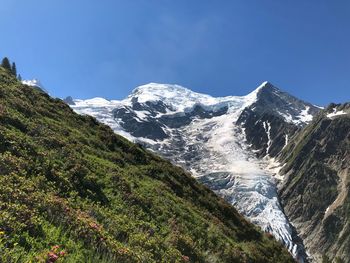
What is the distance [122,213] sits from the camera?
1958 cm

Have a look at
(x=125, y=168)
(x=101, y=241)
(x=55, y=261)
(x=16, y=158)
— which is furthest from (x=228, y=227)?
(x=55, y=261)

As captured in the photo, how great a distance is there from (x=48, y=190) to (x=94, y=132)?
1998 centimetres

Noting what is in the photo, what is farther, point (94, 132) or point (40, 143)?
point (94, 132)

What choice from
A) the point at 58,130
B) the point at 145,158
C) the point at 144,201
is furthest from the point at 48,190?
the point at 145,158

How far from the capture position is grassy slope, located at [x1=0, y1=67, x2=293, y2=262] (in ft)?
38.8

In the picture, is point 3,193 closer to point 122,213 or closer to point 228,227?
point 122,213

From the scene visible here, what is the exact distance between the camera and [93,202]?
60.2 feet

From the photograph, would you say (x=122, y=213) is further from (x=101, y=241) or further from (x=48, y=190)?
(x=101, y=241)

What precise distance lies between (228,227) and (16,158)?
52.2 feet

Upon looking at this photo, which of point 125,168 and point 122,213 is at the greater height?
point 125,168

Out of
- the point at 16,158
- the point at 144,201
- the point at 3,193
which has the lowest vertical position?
the point at 3,193

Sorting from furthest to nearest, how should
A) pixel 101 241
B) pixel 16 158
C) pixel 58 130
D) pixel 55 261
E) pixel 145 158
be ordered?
1. pixel 145 158
2. pixel 58 130
3. pixel 16 158
4. pixel 101 241
5. pixel 55 261

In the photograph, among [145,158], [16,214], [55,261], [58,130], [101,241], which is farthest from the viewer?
[145,158]

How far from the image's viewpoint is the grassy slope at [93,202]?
11812 mm
